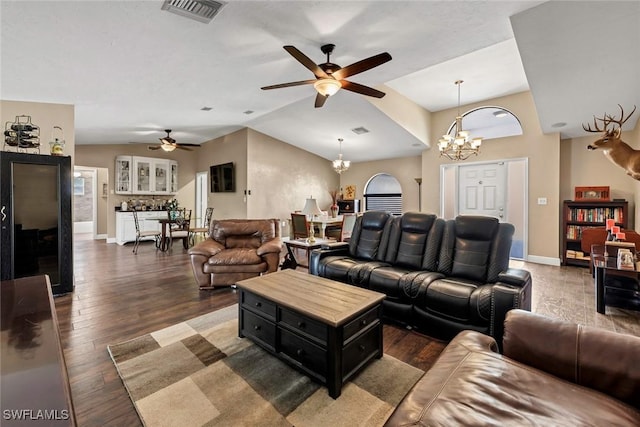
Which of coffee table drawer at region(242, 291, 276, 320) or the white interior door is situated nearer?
coffee table drawer at region(242, 291, 276, 320)

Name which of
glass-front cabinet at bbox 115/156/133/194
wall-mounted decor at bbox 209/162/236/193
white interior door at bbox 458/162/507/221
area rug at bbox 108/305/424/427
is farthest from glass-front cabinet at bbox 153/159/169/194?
white interior door at bbox 458/162/507/221

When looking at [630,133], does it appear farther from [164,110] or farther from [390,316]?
[164,110]

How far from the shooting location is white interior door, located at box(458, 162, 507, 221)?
588 cm

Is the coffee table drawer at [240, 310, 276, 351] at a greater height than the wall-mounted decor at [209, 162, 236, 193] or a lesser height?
lesser

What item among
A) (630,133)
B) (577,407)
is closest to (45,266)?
(577,407)

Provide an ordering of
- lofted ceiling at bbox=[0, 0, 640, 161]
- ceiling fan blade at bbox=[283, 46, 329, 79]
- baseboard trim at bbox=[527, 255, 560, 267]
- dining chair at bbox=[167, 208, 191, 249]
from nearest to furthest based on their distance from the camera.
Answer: lofted ceiling at bbox=[0, 0, 640, 161]
ceiling fan blade at bbox=[283, 46, 329, 79]
baseboard trim at bbox=[527, 255, 560, 267]
dining chair at bbox=[167, 208, 191, 249]

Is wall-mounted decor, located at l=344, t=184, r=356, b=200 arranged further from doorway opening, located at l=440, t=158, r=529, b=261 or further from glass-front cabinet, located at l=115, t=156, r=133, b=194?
glass-front cabinet, located at l=115, t=156, r=133, b=194

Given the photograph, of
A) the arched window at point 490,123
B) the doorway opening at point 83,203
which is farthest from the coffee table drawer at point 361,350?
the doorway opening at point 83,203

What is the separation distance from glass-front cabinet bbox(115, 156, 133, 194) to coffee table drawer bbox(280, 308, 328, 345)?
753 cm

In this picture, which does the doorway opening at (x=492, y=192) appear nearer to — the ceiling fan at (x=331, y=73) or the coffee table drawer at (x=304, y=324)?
the ceiling fan at (x=331, y=73)

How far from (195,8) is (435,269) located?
10.5 ft

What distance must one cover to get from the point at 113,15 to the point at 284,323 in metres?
2.76

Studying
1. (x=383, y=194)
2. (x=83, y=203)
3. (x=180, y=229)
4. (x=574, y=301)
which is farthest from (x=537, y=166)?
(x=83, y=203)

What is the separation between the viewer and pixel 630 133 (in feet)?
15.7
